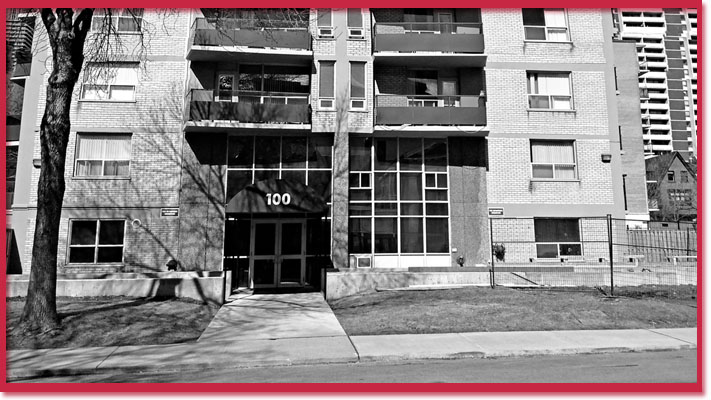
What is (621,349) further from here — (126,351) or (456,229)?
(456,229)

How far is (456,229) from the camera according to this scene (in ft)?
56.4

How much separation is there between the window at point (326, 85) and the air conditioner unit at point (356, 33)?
1311 mm

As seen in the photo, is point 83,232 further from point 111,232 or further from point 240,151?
point 240,151

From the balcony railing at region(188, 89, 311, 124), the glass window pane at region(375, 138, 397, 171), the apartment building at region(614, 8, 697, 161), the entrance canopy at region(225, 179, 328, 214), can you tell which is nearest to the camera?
the entrance canopy at region(225, 179, 328, 214)

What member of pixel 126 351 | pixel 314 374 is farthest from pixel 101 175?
pixel 314 374

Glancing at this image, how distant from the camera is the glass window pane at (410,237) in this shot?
17125 millimetres

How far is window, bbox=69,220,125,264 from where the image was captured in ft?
52.6

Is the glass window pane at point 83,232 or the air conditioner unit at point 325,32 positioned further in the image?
the air conditioner unit at point 325,32

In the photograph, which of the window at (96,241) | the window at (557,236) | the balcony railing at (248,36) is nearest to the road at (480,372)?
the window at (557,236)

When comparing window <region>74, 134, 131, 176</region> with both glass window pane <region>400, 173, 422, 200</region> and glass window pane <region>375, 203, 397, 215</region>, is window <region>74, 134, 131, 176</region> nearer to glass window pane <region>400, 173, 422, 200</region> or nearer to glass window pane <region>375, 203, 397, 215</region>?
glass window pane <region>375, 203, 397, 215</region>

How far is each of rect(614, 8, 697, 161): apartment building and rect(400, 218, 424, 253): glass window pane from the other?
4600 inches

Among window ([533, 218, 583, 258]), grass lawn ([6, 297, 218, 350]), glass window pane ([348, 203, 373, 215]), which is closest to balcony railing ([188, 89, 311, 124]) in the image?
glass window pane ([348, 203, 373, 215])

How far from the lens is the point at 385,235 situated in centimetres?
1708

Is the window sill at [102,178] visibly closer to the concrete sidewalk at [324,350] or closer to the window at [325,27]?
the window at [325,27]
